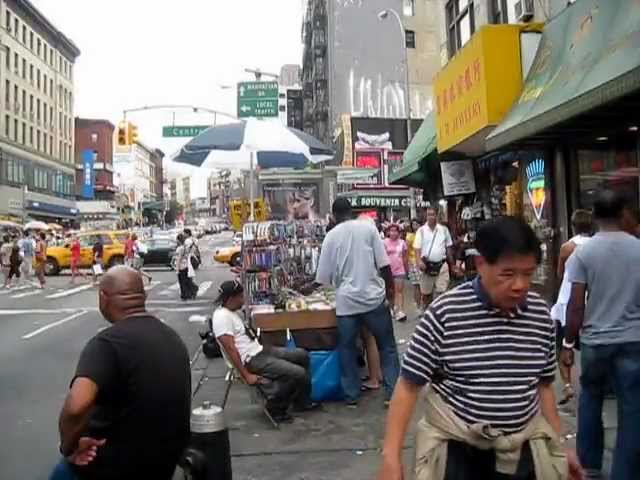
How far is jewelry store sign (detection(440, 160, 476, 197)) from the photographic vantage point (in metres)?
13.6

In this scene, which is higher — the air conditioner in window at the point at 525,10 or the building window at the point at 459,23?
the building window at the point at 459,23

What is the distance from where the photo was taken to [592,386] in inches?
166

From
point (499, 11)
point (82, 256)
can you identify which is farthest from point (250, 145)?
point (82, 256)

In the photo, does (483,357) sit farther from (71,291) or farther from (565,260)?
(71,291)

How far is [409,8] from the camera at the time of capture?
52.4 metres

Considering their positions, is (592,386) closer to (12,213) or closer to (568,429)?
(568,429)

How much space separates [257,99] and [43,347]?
1074 centimetres

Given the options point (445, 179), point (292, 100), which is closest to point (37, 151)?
point (292, 100)

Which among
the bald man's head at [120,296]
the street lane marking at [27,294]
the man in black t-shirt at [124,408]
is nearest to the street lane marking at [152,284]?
the street lane marking at [27,294]

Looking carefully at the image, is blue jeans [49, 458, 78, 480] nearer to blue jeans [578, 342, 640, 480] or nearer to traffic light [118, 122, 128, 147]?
blue jeans [578, 342, 640, 480]

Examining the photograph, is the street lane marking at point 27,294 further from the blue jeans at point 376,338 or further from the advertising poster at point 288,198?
the blue jeans at point 376,338

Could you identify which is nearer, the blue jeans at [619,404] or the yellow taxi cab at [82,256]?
the blue jeans at [619,404]

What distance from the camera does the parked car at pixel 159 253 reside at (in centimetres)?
3131

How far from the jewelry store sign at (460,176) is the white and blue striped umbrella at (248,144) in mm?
2854
